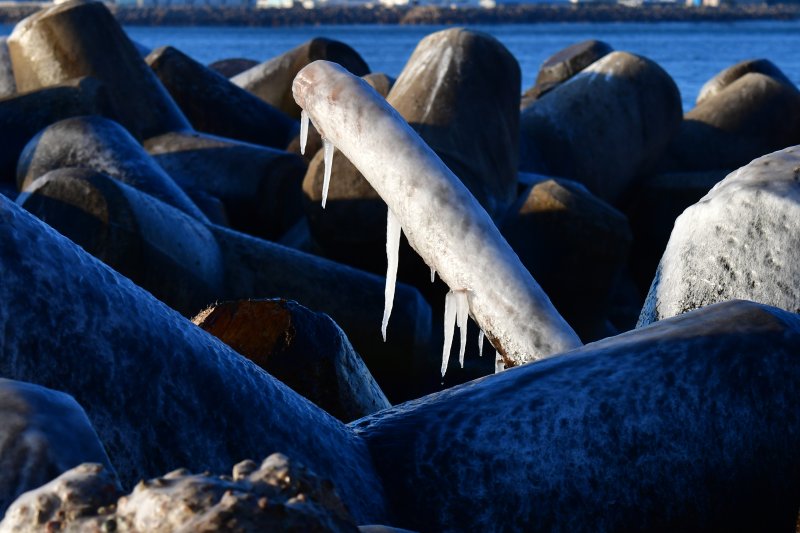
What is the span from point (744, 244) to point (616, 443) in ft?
3.57

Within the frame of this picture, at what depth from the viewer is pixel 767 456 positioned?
274 cm

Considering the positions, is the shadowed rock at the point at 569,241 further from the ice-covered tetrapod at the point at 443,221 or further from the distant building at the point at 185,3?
the distant building at the point at 185,3

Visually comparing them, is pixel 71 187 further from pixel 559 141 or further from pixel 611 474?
pixel 559 141

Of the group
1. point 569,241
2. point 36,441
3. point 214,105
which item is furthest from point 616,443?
point 214,105

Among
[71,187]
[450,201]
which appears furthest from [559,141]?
[450,201]

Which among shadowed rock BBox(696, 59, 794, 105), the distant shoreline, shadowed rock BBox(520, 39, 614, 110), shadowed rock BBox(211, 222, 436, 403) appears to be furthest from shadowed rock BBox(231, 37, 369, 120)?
the distant shoreline

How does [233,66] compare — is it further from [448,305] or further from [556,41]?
[556,41]

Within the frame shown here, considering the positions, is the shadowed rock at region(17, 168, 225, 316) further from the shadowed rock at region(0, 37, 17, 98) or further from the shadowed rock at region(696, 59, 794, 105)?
the shadowed rock at region(696, 59, 794, 105)

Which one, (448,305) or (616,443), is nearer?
(616,443)

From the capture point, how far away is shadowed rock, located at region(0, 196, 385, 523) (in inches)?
97.1

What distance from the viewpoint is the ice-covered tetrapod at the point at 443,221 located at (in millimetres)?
3518

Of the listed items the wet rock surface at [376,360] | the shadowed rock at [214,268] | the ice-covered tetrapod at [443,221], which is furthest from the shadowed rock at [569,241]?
the ice-covered tetrapod at [443,221]

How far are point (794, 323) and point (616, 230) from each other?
16.0 ft

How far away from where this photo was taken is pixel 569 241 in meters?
7.81
